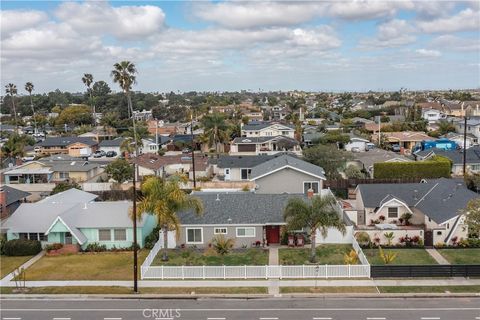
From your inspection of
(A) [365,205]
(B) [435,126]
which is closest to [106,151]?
(A) [365,205]

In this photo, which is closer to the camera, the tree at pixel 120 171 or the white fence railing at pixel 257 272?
the white fence railing at pixel 257 272

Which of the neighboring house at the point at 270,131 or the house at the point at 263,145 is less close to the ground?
the neighboring house at the point at 270,131

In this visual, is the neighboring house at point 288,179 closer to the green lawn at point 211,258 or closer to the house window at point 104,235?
the green lawn at point 211,258

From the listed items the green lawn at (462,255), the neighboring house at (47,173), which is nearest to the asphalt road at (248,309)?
the green lawn at (462,255)

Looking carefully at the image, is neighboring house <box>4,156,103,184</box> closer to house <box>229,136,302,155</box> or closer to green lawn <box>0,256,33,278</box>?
house <box>229,136,302,155</box>

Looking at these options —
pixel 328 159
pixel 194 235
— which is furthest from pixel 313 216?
pixel 328 159

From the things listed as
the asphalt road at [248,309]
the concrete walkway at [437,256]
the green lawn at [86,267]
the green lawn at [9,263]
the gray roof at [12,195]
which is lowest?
the green lawn at [9,263]

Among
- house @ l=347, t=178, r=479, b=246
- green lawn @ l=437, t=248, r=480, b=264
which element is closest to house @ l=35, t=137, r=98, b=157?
house @ l=347, t=178, r=479, b=246
